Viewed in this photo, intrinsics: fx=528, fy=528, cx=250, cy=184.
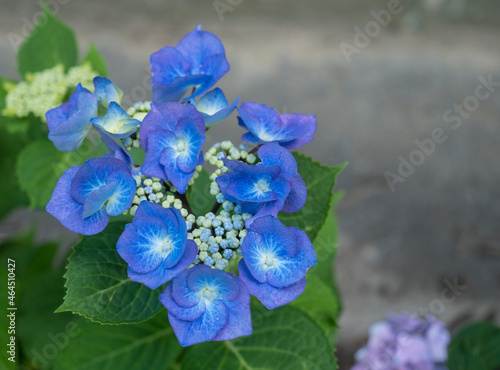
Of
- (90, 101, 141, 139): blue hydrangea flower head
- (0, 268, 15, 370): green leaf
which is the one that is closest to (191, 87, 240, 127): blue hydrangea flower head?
(90, 101, 141, 139): blue hydrangea flower head

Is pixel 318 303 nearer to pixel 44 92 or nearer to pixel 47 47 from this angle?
pixel 44 92

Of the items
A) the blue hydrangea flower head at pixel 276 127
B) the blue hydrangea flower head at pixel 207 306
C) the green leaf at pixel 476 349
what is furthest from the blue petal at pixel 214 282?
the green leaf at pixel 476 349

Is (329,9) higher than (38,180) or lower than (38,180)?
lower

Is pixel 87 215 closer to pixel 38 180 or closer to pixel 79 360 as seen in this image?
pixel 79 360

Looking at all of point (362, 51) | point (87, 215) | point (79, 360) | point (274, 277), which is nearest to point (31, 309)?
point (79, 360)

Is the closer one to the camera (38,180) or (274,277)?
(274,277)

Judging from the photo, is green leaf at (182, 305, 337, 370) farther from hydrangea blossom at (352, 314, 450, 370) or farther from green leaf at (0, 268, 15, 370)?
hydrangea blossom at (352, 314, 450, 370)

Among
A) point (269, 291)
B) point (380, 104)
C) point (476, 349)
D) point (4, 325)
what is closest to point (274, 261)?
point (269, 291)
